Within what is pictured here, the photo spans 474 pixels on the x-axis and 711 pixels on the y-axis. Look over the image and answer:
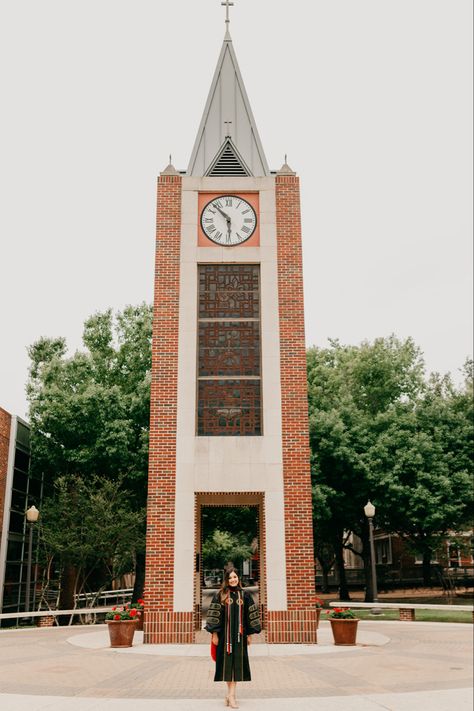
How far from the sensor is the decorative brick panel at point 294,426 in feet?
49.2

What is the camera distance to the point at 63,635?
17.6m

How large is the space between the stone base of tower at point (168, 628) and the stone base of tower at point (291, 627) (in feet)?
6.13

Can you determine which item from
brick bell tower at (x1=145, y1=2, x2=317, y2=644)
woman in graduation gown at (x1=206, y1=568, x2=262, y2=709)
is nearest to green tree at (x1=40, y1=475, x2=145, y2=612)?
brick bell tower at (x1=145, y1=2, x2=317, y2=644)

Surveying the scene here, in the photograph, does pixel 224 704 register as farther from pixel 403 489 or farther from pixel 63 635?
pixel 403 489

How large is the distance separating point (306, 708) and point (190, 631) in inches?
319

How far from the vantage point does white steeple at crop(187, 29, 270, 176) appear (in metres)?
19.3

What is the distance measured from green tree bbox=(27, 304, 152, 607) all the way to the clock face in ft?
35.0

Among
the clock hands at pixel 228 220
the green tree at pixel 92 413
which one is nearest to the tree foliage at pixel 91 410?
the green tree at pixel 92 413

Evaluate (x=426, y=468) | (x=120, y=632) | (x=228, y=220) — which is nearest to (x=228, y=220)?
(x=228, y=220)

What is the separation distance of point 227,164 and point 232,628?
14598 mm

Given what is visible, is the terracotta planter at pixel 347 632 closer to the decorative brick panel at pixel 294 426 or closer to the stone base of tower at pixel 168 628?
the decorative brick panel at pixel 294 426

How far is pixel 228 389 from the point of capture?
650 inches

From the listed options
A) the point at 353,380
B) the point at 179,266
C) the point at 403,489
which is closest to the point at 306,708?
the point at 179,266

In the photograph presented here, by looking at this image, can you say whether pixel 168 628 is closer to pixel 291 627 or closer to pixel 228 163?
pixel 291 627
